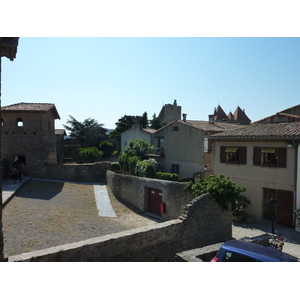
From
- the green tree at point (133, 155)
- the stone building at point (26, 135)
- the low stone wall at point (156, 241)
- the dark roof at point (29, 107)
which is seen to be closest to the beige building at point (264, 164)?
the low stone wall at point (156, 241)

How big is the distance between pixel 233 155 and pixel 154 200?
6.03 metres

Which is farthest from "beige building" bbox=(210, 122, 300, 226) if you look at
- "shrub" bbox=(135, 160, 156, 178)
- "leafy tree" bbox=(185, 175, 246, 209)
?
"shrub" bbox=(135, 160, 156, 178)

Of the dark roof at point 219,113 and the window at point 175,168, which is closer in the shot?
the window at point 175,168

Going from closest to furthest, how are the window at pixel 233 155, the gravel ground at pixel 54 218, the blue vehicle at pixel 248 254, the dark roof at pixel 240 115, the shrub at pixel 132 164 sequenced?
the blue vehicle at pixel 248 254, the gravel ground at pixel 54 218, the window at pixel 233 155, the shrub at pixel 132 164, the dark roof at pixel 240 115

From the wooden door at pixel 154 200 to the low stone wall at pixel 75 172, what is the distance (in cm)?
936

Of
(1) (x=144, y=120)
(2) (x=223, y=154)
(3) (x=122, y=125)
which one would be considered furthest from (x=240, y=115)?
(2) (x=223, y=154)

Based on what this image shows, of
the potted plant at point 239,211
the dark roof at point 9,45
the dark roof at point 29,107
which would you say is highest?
the dark roof at point 29,107

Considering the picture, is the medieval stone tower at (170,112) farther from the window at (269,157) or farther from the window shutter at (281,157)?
the window shutter at (281,157)

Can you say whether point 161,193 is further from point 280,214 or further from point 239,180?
point 280,214

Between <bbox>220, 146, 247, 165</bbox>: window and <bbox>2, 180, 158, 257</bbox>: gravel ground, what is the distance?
6268 millimetres

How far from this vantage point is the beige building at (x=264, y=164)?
13.5 meters

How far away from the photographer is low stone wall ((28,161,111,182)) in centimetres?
2320

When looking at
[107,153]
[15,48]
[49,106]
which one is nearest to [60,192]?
[49,106]

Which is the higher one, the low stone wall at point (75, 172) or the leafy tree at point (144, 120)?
the leafy tree at point (144, 120)
